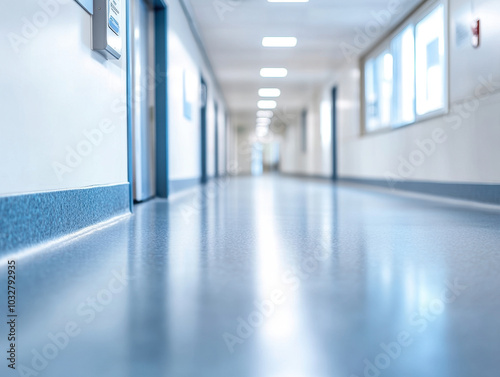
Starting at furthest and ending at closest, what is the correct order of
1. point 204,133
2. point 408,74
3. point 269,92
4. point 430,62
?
point 269,92 → point 204,133 → point 408,74 → point 430,62

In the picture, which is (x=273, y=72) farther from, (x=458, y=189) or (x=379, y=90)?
(x=458, y=189)

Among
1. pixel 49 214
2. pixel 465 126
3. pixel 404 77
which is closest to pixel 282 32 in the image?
pixel 404 77

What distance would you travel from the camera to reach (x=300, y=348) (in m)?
1.12

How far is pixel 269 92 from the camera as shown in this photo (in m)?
16.3

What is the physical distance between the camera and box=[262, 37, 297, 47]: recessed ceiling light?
30.1ft

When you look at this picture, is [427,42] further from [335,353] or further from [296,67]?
[335,353]

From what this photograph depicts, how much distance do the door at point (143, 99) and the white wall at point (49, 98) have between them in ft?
5.38

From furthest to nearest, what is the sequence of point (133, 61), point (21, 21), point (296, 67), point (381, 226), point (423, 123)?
point (296, 67) < point (423, 123) < point (133, 61) < point (381, 226) < point (21, 21)

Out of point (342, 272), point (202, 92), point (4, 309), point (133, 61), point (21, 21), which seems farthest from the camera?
point (202, 92)

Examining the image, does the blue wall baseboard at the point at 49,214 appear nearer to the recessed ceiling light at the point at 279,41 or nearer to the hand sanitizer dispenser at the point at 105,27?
the hand sanitizer dispenser at the point at 105,27

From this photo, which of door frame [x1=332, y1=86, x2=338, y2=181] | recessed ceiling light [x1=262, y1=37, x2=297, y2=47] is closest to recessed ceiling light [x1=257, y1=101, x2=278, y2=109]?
door frame [x1=332, y1=86, x2=338, y2=181]

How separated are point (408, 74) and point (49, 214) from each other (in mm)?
6908

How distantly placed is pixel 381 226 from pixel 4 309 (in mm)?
2431

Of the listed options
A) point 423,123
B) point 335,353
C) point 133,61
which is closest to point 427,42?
point 423,123
